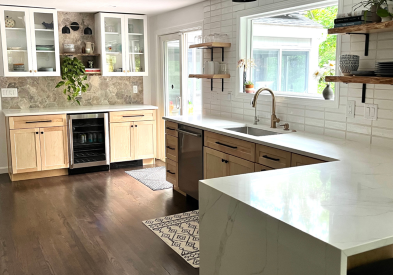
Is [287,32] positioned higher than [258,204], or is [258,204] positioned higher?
[287,32]

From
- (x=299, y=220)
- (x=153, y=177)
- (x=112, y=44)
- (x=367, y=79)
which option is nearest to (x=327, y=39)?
(x=367, y=79)

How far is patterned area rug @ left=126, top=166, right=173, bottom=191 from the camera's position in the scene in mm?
5051

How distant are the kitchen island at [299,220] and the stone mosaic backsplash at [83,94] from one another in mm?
4675

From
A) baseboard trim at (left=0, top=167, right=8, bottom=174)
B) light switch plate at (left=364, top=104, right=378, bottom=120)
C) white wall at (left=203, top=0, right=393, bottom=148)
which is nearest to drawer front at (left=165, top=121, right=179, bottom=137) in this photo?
white wall at (left=203, top=0, right=393, bottom=148)

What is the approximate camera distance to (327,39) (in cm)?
357

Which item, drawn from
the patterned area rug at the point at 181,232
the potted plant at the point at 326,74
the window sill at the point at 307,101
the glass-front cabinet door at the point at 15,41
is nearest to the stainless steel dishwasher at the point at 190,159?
the patterned area rug at the point at 181,232

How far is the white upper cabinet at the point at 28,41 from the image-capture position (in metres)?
5.41

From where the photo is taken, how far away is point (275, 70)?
4.31 metres

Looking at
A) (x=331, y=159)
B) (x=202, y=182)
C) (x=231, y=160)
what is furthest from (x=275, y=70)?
(x=202, y=182)

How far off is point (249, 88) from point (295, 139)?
1.23m

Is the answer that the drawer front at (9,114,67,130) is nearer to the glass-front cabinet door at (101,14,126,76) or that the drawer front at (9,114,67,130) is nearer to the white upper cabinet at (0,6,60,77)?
the white upper cabinet at (0,6,60,77)

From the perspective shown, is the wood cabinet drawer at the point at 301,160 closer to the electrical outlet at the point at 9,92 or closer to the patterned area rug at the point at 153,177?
the patterned area rug at the point at 153,177

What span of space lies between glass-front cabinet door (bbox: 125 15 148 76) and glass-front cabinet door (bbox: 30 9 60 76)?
107cm

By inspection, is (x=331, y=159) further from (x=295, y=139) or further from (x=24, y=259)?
(x=24, y=259)
